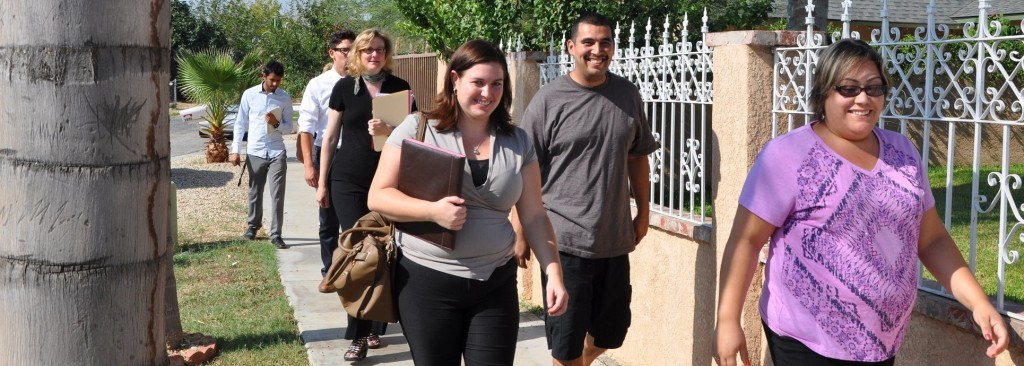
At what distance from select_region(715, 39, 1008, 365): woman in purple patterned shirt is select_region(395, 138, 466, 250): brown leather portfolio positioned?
95cm

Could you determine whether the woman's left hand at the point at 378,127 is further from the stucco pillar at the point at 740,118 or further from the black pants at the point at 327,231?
the stucco pillar at the point at 740,118

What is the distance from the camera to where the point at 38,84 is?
2318 mm

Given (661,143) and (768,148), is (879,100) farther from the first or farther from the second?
(661,143)

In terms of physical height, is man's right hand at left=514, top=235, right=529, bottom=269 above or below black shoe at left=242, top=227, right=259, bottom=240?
above

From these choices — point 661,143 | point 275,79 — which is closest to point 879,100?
point 661,143

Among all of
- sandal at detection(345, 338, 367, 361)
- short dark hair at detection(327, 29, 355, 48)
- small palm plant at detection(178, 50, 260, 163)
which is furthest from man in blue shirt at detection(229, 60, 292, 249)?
small palm plant at detection(178, 50, 260, 163)

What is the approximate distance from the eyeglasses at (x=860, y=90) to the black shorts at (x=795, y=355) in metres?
0.74

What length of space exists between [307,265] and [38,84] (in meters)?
7.35

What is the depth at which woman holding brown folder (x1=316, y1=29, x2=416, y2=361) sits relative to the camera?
613 cm

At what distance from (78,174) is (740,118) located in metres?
3.16

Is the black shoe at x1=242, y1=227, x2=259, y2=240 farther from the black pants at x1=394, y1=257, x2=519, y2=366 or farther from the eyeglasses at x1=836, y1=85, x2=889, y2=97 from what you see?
the eyeglasses at x1=836, y1=85, x2=889, y2=97

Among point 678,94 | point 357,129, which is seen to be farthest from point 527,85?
point 678,94

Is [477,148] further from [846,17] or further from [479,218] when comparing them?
[846,17]

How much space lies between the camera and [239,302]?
7.91 metres
